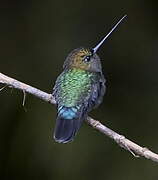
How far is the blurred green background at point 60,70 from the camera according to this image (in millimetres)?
5953

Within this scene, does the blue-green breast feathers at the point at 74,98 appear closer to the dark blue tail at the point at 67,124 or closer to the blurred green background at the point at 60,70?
the dark blue tail at the point at 67,124

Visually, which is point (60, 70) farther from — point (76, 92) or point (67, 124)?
point (67, 124)

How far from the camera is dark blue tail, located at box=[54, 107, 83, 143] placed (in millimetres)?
3566

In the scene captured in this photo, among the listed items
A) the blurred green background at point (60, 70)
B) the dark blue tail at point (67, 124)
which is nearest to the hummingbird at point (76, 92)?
the dark blue tail at point (67, 124)

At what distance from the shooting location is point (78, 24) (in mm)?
5953

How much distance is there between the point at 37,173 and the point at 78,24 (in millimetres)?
1545

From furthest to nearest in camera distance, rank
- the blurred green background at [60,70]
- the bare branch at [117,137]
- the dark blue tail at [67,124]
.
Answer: the blurred green background at [60,70]
the dark blue tail at [67,124]
the bare branch at [117,137]

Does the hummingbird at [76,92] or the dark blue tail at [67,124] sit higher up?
the hummingbird at [76,92]

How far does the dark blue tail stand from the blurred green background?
2196mm

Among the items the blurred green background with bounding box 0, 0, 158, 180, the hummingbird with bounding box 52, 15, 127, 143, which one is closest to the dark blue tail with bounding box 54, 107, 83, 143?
the hummingbird with bounding box 52, 15, 127, 143

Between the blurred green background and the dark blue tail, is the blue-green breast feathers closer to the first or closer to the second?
the dark blue tail

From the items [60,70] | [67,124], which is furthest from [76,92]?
[60,70]
